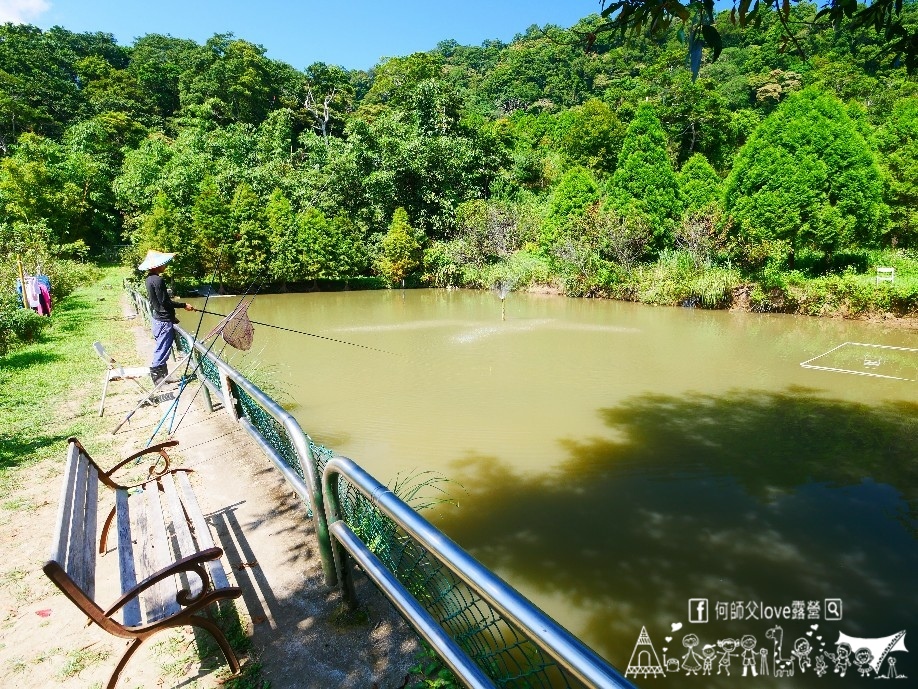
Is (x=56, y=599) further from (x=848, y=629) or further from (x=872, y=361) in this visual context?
(x=872, y=361)

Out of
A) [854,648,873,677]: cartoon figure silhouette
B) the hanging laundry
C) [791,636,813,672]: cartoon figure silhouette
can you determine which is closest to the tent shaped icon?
[791,636,813,672]: cartoon figure silhouette

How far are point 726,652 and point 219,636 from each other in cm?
319

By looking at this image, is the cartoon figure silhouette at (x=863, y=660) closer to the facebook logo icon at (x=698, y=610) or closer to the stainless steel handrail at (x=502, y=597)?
the facebook logo icon at (x=698, y=610)

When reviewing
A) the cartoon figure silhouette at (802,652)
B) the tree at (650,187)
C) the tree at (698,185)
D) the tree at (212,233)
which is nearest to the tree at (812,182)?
the tree at (698,185)

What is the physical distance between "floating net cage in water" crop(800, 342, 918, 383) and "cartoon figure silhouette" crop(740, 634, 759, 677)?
820 cm

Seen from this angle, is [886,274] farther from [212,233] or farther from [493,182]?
[212,233]

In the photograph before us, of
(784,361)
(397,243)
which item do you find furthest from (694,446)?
(397,243)

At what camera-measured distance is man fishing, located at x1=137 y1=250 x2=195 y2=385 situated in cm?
579

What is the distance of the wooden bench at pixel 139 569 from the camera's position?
168cm

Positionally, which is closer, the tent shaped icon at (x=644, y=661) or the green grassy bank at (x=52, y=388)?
the tent shaped icon at (x=644, y=661)

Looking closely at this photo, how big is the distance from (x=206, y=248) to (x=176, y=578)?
2143 cm

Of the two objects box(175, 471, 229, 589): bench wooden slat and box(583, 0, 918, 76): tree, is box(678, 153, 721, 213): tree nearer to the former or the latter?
box(583, 0, 918, 76): tree

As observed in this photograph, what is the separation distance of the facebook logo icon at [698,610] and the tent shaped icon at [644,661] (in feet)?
1.38

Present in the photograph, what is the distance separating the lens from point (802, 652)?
3.37 metres
